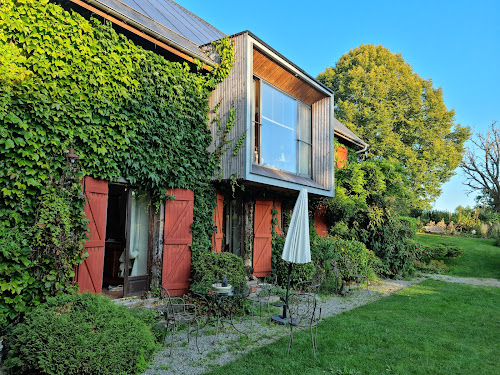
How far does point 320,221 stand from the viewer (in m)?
11.8

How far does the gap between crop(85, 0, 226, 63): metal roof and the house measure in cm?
3

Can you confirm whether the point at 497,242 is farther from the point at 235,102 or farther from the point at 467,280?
the point at 235,102

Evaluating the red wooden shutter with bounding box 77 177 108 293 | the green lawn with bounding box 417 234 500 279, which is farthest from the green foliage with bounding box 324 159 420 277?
the red wooden shutter with bounding box 77 177 108 293

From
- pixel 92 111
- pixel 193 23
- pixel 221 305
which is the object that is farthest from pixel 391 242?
pixel 92 111

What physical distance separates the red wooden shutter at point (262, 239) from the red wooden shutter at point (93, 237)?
420 centimetres

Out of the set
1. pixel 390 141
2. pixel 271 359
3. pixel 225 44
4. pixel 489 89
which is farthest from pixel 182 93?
pixel 489 89

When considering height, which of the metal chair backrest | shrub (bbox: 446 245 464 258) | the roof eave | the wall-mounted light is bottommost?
the metal chair backrest

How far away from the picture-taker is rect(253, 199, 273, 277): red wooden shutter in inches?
342

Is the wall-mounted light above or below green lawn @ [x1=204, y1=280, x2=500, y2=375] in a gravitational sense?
above

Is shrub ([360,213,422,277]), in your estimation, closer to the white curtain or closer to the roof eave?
the roof eave

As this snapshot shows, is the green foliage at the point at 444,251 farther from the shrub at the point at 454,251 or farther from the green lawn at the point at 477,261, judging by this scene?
the green lawn at the point at 477,261

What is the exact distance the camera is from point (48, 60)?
4.75 meters

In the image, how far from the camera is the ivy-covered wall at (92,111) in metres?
4.42

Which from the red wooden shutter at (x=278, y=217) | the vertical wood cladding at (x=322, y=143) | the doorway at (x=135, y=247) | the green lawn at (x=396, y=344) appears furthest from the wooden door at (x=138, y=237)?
the vertical wood cladding at (x=322, y=143)
